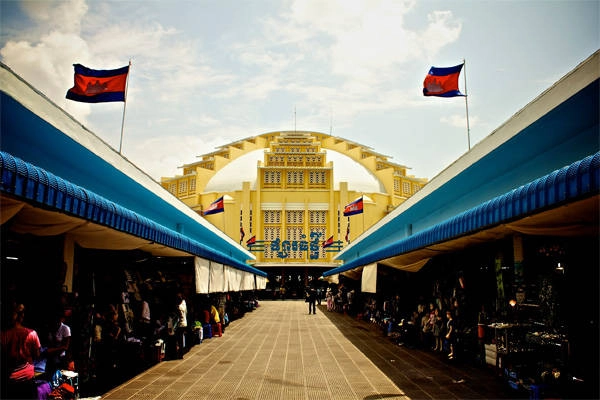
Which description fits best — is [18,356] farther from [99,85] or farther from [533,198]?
[99,85]

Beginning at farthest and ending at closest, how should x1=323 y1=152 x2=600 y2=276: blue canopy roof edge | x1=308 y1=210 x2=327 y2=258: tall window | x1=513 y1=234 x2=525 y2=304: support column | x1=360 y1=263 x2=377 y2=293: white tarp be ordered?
1. x1=308 y1=210 x2=327 y2=258: tall window
2. x1=360 y1=263 x2=377 y2=293: white tarp
3. x1=513 y1=234 x2=525 y2=304: support column
4. x1=323 y1=152 x2=600 y2=276: blue canopy roof edge

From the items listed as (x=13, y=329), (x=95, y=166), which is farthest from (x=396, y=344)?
(x=13, y=329)

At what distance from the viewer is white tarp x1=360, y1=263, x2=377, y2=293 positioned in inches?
625

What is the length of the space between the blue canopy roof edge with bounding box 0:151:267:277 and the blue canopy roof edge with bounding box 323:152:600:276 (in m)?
5.58

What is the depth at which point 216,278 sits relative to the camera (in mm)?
14984

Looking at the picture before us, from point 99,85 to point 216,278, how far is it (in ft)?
22.7

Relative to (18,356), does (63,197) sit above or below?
above

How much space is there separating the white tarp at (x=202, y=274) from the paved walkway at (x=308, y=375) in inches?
67.7

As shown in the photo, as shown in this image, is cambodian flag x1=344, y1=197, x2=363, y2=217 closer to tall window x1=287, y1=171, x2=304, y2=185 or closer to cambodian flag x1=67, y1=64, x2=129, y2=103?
cambodian flag x1=67, y1=64, x2=129, y2=103

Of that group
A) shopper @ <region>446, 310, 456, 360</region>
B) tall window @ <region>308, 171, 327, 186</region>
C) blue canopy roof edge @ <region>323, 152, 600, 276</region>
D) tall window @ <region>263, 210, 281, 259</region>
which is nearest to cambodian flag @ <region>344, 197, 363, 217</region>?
shopper @ <region>446, 310, 456, 360</region>

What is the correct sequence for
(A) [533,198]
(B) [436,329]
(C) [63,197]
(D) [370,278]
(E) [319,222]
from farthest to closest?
1. (E) [319,222]
2. (D) [370,278]
3. (B) [436,329]
4. (A) [533,198]
5. (C) [63,197]

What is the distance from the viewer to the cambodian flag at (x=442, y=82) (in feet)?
41.9

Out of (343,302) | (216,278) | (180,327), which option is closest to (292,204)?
(343,302)

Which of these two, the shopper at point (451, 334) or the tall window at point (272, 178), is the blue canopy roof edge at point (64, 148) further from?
the tall window at point (272, 178)
